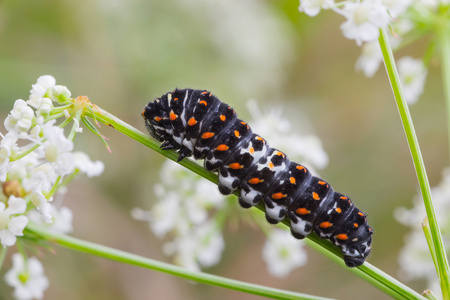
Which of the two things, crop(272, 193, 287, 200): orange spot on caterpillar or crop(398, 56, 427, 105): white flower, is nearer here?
crop(272, 193, 287, 200): orange spot on caterpillar

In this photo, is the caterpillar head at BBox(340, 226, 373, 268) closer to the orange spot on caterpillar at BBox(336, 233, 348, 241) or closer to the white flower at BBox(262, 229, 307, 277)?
the orange spot on caterpillar at BBox(336, 233, 348, 241)

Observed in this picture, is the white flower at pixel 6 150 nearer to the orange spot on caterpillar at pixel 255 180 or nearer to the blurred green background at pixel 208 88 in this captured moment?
the orange spot on caterpillar at pixel 255 180

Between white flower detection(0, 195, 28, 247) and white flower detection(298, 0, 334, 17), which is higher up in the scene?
white flower detection(298, 0, 334, 17)

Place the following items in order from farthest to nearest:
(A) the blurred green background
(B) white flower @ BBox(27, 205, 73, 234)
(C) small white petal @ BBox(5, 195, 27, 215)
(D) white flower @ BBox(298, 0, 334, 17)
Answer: (A) the blurred green background < (B) white flower @ BBox(27, 205, 73, 234) < (D) white flower @ BBox(298, 0, 334, 17) < (C) small white petal @ BBox(5, 195, 27, 215)

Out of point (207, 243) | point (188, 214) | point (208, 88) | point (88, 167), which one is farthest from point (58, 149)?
point (208, 88)

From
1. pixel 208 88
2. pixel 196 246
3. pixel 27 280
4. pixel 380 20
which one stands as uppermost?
pixel 208 88

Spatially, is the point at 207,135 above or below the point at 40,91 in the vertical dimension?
above

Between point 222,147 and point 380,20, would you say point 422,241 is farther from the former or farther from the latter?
point 380,20

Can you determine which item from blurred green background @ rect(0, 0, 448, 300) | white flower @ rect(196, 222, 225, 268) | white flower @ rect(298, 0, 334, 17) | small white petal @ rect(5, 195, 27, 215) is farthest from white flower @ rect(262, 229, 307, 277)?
blurred green background @ rect(0, 0, 448, 300)
